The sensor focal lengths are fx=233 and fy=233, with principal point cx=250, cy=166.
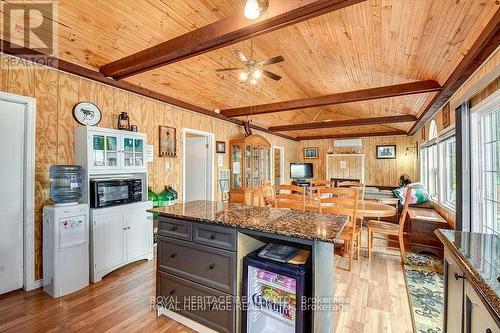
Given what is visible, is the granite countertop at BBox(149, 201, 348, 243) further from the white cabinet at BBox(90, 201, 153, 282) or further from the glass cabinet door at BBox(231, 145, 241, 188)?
the glass cabinet door at BBox(231, 145, 241, 188)

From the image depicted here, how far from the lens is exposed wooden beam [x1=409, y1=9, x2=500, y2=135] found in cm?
170

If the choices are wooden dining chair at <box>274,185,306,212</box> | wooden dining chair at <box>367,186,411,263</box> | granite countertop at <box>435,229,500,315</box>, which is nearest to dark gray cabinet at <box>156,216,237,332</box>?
granite countertop at <box>435,229,500,315</box>

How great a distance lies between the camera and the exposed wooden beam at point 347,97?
3.26 metres

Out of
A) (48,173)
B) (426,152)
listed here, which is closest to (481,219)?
(426,152)

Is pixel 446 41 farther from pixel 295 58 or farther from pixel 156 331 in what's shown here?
pixel 156 331

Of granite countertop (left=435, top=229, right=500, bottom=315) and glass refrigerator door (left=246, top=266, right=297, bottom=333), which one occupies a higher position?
granite countertop (left=435, top=229, right=500, bottom=315)

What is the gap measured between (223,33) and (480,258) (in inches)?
88.2

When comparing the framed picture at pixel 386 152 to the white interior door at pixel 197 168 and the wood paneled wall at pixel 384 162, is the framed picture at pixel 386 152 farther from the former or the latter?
the white interior door at pixel 197 168

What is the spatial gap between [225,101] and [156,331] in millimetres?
3816

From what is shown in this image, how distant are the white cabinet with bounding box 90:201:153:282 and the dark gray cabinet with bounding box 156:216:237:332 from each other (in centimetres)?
109

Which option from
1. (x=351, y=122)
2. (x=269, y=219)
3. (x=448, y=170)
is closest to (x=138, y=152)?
(x=269, y=219)

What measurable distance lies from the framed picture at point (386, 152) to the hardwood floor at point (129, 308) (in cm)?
585

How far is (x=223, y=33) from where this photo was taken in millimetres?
1988

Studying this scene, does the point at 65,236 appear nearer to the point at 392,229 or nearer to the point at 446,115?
the point at 392,229
